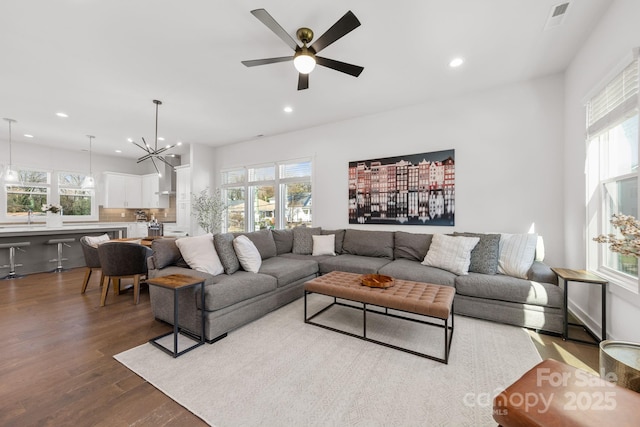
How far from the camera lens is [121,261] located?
3389 mm

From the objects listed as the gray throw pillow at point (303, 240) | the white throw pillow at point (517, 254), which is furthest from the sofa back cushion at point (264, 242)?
the white throw pillow at point (517, 254)

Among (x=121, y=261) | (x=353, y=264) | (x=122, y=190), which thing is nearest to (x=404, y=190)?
(x=353, y=264)

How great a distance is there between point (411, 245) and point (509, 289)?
139 cm

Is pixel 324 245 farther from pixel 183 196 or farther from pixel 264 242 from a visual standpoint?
pixel 183 196

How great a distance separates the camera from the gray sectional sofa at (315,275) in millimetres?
2502

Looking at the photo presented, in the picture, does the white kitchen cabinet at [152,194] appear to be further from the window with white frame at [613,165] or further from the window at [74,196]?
the window with white frame at [613,165]

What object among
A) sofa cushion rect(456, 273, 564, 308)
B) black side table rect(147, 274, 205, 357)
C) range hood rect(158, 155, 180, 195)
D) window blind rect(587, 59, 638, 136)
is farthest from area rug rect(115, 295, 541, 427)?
range hood rect(158, 155, 180, 195)

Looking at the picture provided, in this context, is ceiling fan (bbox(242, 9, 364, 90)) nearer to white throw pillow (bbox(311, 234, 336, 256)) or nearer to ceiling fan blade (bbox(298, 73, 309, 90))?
ceiling fan blade (bbox(298, 73, 309, 90))

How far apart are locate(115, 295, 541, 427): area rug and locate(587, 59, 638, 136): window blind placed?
83.5 inches

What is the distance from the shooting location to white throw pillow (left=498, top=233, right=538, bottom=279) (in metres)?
2.96

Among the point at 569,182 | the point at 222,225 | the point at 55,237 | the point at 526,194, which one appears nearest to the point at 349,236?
the point at 526,194

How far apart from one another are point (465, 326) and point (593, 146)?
2.30 m

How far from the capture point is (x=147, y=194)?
26.4 feet

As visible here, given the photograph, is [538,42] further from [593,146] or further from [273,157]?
[273,157]
